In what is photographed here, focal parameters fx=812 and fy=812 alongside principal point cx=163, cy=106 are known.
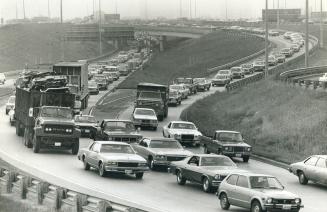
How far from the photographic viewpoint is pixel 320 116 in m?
51.4

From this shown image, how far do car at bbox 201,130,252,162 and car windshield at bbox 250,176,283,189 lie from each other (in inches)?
551

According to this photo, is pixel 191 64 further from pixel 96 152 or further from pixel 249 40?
pixel 96 152

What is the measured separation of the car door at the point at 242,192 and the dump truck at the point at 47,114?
587 inches

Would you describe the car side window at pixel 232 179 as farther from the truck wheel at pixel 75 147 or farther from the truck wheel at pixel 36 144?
the truck wheel at pixel 36 144

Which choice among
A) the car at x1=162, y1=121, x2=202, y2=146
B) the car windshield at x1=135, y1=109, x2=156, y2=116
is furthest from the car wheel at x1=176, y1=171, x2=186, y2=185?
the car windshield at x1=135, y1=109, x2=156, y2=116

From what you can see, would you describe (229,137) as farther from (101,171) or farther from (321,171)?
(101,171)

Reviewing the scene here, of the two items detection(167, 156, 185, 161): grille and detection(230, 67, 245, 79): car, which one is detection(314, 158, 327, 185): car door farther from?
detection(230, 67, 245, 79): car

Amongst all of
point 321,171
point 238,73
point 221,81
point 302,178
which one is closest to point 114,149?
point 302,178

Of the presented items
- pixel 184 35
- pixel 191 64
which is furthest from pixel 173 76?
pixel 184 35

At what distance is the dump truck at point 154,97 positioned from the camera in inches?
2286

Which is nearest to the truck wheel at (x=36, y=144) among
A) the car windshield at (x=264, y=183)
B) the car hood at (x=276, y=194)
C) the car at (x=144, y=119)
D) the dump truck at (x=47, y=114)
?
the dump truck at (x=47, y=114)

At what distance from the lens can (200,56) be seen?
505ft

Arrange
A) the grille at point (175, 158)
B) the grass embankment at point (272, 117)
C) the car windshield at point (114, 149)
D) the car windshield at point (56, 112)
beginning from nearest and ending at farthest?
the car windshield at point (114, 149)
the grille at point (175, 158)
the car windshield at point (56, 112)
the grass embankment at point (272, 117)

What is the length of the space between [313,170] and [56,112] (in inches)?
524
